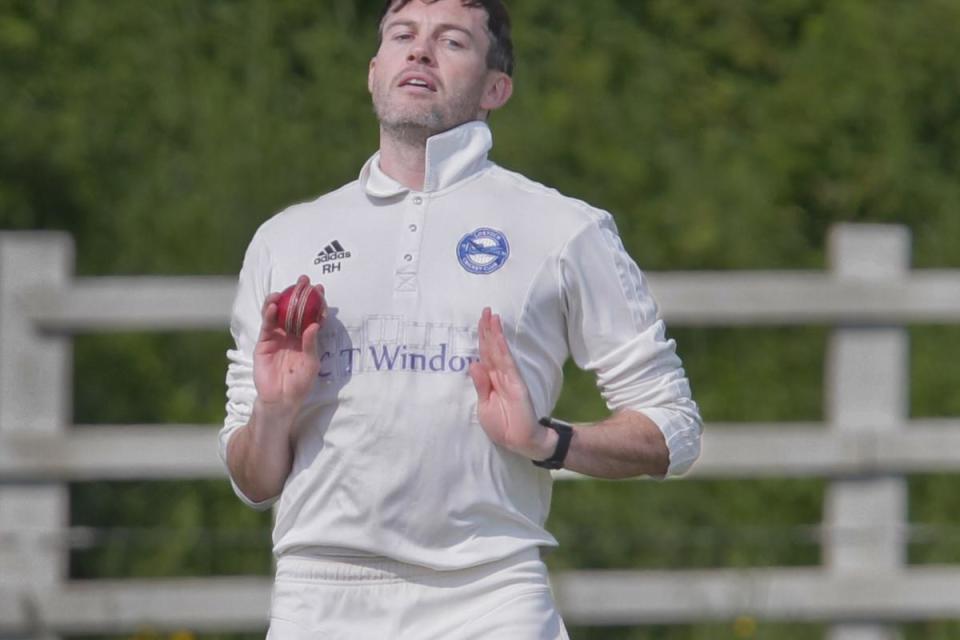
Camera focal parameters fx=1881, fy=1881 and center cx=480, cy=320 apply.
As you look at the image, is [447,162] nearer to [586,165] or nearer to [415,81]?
[415,81]

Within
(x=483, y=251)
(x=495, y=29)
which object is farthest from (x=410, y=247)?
(x=495, y=29)

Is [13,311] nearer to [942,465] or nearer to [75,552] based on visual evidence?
[75,552]

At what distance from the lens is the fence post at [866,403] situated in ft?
19.9

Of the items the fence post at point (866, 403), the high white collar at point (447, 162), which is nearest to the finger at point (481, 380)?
the high white collar at point (447, 162)

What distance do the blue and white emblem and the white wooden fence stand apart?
2.80m

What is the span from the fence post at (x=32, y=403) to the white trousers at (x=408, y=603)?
9.75 ft

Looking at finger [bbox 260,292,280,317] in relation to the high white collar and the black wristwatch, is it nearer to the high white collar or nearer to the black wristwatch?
the high white collar

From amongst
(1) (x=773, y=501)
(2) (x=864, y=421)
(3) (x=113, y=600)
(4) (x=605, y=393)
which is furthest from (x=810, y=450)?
(4) (x=605, y=393)

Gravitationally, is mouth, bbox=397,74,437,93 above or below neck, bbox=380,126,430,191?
above

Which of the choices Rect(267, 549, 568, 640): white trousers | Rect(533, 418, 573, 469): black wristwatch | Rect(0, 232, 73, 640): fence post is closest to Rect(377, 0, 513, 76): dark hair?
Rect(533, 418, 573, 469): black wristwatch

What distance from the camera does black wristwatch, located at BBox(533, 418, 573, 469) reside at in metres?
3.05

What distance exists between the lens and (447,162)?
3.22m

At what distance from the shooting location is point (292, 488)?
3156mm

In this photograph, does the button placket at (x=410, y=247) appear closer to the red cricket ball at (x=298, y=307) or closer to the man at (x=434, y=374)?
the man at (x=434, y=374)
